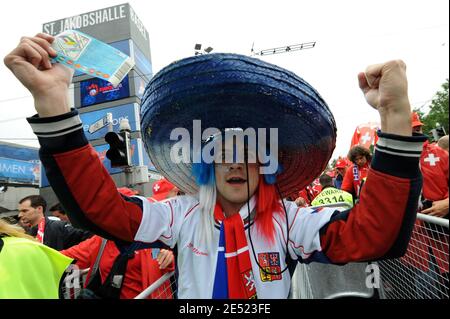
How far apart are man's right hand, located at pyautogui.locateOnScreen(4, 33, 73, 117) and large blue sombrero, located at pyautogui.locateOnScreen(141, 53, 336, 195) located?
1.03 feet

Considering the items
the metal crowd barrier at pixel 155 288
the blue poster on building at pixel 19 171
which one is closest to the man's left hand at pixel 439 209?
the metal crowd barrier at pixel 155 288

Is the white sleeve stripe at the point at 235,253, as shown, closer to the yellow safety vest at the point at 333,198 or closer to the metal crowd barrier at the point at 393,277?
the metal crowd barrier at the point at 393,277

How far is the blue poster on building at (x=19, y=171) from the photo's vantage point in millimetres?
19180

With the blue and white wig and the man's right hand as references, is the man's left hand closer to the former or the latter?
the blue and white wig

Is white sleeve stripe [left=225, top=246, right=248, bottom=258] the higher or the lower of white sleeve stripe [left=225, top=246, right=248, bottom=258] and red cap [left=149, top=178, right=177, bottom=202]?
the lower

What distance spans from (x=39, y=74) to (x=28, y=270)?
70 centimetres

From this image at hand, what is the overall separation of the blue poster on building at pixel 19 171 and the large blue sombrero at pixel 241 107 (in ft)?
69.3

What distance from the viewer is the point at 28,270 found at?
1.15 meters

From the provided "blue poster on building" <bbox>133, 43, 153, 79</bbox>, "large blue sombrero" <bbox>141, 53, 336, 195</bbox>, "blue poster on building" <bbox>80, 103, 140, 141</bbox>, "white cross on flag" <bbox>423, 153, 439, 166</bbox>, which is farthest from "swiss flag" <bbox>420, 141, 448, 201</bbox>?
"blue poster on building" <bbox>133, 43, 153, 79</bbox>

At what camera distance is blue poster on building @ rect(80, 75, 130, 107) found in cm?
2385

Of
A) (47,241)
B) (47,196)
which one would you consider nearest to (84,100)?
(47,196)

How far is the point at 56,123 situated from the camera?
95 cm

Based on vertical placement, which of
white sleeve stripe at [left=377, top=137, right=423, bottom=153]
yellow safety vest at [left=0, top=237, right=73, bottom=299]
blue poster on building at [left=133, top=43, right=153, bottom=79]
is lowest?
yellow safety vest at [left=0, top=237, right=73, bottom=299]
